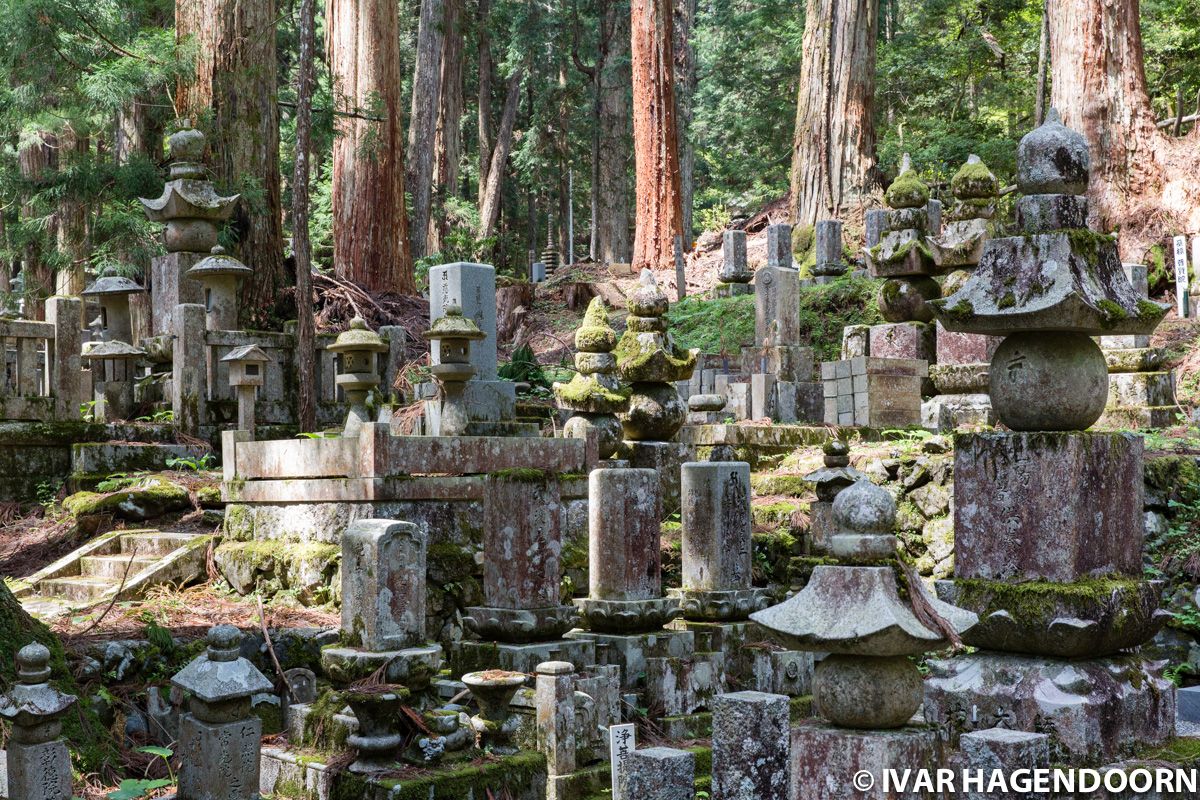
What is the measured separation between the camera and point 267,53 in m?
15.8

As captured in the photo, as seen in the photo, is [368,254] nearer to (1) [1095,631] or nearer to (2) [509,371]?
(2) [509,371]

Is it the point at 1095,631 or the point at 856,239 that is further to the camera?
the point at 856,239

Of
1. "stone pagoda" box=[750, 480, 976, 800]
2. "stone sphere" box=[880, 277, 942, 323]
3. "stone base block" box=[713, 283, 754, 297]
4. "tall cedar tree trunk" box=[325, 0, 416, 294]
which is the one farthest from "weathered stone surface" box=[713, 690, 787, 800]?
"stone base block" box=[713, 283, 754, 297]

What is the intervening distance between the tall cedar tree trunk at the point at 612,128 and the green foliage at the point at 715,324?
967 centimetres

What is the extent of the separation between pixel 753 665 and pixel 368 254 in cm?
1417

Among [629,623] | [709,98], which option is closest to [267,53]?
[629,623]

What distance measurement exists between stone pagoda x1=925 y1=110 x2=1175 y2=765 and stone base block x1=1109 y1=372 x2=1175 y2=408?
718 centimetres

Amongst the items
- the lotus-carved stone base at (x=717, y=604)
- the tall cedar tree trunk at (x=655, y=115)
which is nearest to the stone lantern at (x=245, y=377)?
the lotus-carved stone base at (x=717, y=604)

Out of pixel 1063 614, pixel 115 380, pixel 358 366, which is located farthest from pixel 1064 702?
pixel 115 380

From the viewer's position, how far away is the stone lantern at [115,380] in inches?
533

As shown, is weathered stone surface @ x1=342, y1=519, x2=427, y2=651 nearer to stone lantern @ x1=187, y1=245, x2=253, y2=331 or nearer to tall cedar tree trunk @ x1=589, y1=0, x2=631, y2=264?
stone lantern @ x1=187, y1=245, x2=253, y2=331

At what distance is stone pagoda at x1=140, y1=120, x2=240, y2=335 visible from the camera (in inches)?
560

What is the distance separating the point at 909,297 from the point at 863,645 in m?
11.1

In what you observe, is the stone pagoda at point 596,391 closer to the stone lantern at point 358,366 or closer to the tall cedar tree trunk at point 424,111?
the stone lantern at point 358,366
